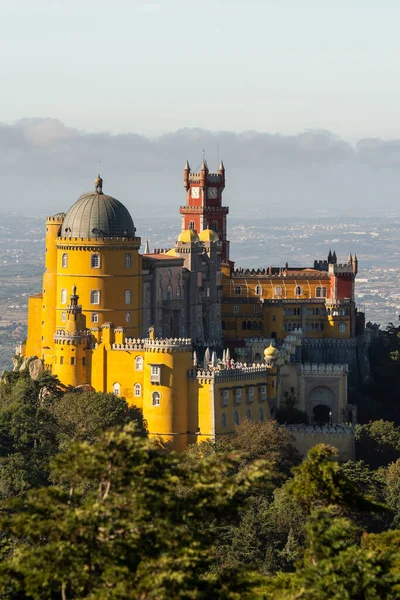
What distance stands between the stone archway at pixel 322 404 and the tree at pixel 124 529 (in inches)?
2336

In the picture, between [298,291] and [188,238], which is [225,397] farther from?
[298,291]

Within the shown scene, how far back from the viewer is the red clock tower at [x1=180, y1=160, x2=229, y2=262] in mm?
142625

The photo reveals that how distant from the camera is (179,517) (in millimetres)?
54031

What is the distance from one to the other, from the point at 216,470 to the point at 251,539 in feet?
116

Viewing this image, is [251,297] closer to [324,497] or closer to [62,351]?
[62,351]

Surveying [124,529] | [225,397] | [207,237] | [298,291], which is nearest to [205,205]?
[298,291]

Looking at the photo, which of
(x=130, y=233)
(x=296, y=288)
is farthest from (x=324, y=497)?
(x=296, y=288)

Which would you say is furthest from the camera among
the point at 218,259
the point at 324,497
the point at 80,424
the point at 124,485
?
the point at 218,259

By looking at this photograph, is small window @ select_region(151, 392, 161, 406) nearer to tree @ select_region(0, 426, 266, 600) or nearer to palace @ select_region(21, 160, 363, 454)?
palace @ select_region(21, 160, 363, 454)

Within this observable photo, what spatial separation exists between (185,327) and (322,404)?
11759mm

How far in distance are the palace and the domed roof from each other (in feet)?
0.22

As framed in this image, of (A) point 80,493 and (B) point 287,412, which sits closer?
(A) point 80,493

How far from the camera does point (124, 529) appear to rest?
52.6 m


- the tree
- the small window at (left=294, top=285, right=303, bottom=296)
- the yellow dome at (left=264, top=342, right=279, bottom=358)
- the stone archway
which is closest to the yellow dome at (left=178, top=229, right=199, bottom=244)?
the small window at (left=294, top=285, right=303, bottom=296)
